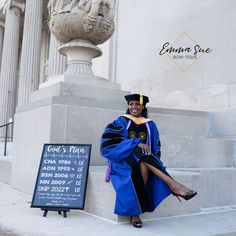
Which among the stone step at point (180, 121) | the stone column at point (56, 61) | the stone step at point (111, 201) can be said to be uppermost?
the stone column at point (56, 61)

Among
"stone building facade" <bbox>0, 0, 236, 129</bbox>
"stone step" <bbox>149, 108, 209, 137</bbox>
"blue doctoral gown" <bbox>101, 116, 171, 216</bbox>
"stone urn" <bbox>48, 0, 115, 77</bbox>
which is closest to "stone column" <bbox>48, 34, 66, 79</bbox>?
"stone building facade" <bbox>0, 0, 236, 129</bbox>

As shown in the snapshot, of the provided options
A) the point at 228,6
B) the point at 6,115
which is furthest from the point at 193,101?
the point at 6,115

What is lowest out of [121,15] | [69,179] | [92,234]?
[92,234]

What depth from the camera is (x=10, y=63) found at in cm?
1966

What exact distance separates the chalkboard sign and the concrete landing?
0.59 feet

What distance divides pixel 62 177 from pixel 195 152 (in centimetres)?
259

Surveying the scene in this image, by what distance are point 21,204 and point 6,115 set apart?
578 inches

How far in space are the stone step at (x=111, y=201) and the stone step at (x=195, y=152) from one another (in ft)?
3.62

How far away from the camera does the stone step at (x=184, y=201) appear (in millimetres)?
4332

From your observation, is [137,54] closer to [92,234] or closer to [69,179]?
[69,179]

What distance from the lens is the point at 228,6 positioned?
760 cm

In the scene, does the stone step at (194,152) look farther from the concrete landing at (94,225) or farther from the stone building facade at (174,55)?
the stone building facade at (174,55)

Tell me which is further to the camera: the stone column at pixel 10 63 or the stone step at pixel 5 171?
the stone column at pixel 10 63

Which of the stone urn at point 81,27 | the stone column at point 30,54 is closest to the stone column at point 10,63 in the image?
the stone column at point 30,54
